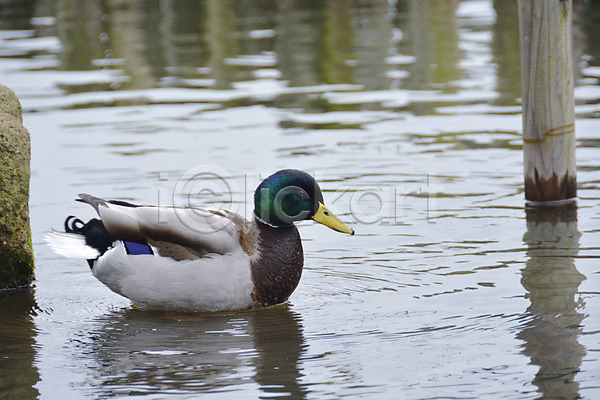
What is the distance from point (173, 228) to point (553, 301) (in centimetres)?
218

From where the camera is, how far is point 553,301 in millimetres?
5660

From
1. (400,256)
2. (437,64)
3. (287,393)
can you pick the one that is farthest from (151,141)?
(287,393)

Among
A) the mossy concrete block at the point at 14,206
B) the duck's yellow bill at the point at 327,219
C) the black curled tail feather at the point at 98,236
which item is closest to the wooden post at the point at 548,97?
the duck's yellow bill at the point at 327,219

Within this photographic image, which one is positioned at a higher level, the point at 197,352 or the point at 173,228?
the point at 173,228

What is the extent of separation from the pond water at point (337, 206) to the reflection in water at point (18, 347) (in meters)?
0.02

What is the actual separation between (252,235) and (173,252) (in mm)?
475

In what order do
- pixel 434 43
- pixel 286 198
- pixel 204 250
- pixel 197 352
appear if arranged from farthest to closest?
pixel 434 43
pixel 286 198
pixel 204 250
pixel 197 352

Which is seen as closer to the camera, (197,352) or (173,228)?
(197,352)

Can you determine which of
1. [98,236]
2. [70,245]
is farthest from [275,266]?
[70,245]

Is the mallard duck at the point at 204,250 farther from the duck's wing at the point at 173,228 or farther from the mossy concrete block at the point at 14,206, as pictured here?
the mossy concrete block at the point at 14,206

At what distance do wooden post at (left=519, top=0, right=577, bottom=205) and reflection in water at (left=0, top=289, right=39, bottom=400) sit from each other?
12.5 feet

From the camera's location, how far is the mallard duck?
562cm

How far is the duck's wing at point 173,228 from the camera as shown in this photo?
562 cm

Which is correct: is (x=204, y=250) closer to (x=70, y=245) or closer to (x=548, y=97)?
(x=70, y=245)
